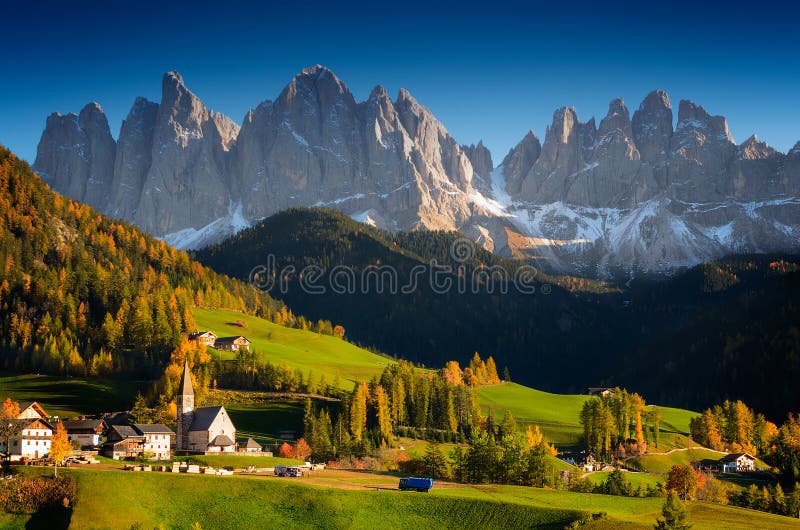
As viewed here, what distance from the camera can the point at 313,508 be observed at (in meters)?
86.1

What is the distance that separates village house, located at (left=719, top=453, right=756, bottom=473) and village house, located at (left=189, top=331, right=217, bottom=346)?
10020 centimetres

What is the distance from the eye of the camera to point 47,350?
165 m

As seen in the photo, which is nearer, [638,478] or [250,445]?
[250,445]

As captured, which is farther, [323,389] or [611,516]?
[323,389]

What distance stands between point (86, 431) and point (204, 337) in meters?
68.4

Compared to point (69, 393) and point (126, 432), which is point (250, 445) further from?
point (69, 393)

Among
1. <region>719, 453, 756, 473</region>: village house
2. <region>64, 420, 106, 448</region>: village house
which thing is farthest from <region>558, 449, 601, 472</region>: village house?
<region>64, 420, 106, 448</region>: village house

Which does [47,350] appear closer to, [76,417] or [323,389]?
[76,417]

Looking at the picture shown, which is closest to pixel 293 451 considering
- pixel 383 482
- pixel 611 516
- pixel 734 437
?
pixel 383 482

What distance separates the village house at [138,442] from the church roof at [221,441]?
5.76 metres

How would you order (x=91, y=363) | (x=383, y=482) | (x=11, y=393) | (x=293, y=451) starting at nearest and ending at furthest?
1. (x=383, y=482)
2. (x=293, y=451)
3. (x=11, y=393)
4. (x=91, y=363)

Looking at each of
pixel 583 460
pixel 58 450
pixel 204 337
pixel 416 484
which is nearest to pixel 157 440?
pixel 58 450

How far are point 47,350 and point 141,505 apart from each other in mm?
89290

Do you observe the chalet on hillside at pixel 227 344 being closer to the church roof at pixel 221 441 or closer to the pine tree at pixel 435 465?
the church roof at pixel 221 441
